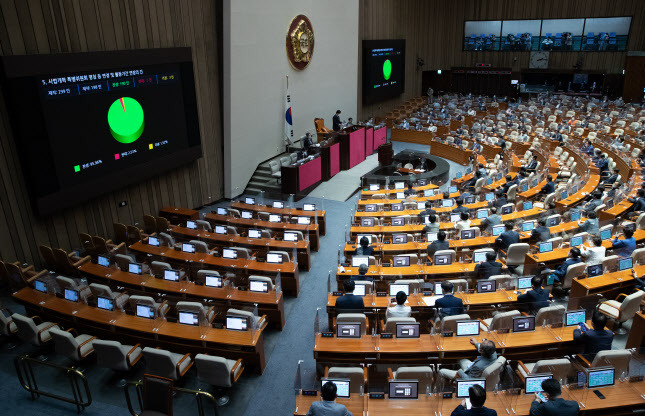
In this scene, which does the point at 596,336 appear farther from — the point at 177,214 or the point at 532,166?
the point at 532,166

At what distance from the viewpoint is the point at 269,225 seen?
1176 cm

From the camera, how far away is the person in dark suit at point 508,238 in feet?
31.2

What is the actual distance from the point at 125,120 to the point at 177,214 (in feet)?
9.28

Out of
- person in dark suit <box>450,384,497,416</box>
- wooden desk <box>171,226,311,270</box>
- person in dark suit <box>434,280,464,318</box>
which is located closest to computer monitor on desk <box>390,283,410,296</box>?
person in dark suit <box>434,280,464,318</box>

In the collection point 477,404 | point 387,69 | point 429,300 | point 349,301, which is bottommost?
point 429,300

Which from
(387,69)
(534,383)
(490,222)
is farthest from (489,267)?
(387,69)

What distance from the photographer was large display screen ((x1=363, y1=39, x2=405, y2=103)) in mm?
23281

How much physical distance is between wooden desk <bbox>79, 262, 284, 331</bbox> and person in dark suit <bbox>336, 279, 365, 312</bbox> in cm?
128

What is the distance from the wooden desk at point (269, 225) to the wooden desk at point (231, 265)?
1.99 m

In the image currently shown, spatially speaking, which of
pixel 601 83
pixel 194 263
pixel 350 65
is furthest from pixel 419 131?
pixel 194 263

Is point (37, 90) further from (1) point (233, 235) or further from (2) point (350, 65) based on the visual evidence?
(2) point (350, 65)

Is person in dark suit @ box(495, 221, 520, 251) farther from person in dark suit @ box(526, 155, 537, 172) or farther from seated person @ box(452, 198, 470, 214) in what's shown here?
person in dark suit @ box(526, 155, 537, 172)

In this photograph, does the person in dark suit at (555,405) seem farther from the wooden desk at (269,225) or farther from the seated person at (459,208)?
the wooden desk at (269,225)

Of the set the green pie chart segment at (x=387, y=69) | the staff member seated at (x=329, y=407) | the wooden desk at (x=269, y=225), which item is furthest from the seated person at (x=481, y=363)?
the green pie chart segment at (x=387, y=69)
